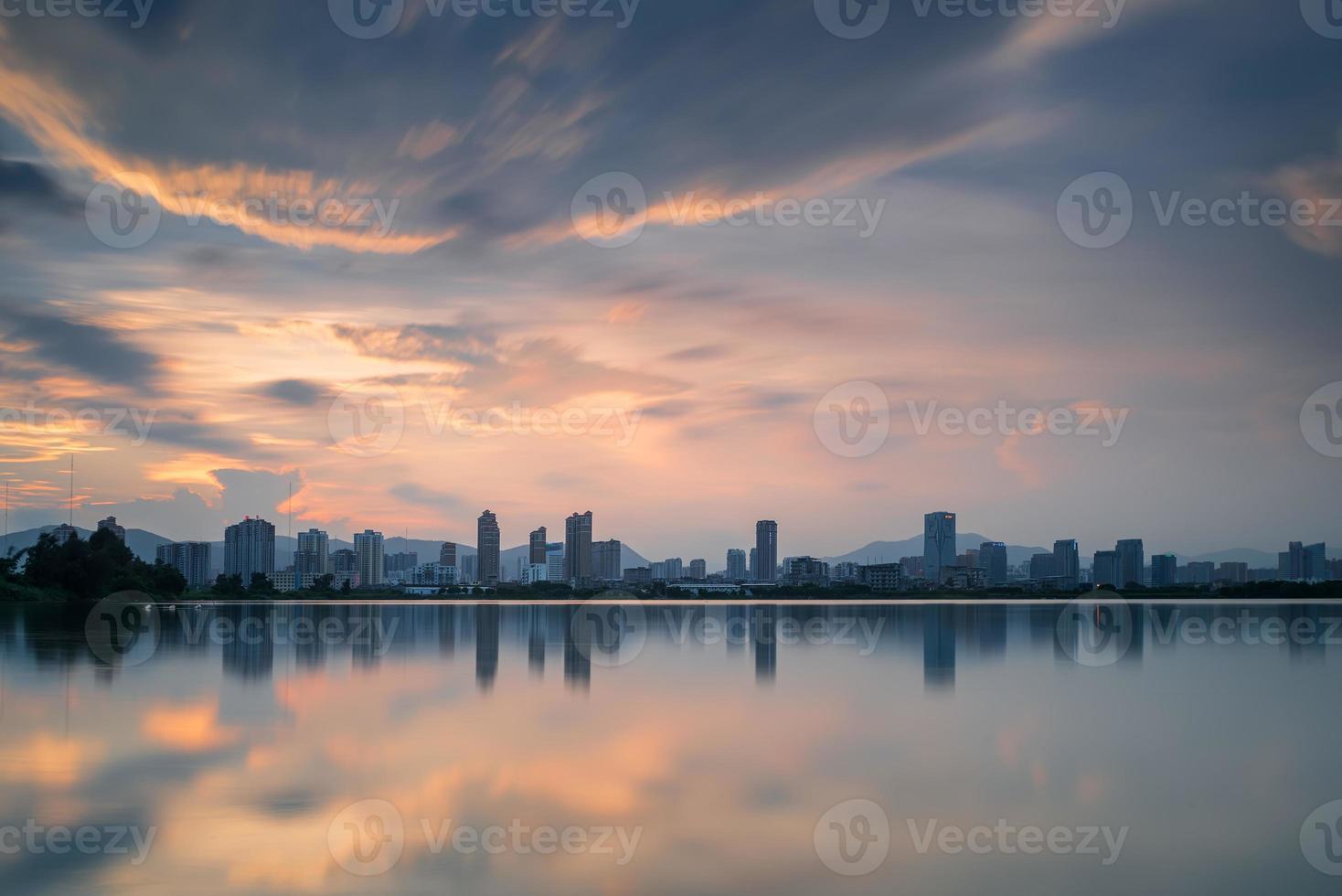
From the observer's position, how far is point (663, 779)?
14.7 meters

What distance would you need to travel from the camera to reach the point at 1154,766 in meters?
16.0

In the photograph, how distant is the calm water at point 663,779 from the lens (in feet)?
33.6

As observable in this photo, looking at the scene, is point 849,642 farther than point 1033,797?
Yes

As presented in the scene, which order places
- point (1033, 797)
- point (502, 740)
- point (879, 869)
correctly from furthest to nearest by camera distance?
point (502, 740) < point (1033, 797) < point (879, 869)

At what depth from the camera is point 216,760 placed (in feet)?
50.9

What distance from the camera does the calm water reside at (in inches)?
403

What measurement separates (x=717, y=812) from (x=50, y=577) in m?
106

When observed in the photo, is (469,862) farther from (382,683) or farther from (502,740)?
(382,683)

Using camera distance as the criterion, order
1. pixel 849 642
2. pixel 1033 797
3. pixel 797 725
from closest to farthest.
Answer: pixel 1033 797 → pixel 797 725 → pixel 849 642

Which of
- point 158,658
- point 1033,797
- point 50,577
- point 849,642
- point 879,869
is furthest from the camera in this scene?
point 50,577

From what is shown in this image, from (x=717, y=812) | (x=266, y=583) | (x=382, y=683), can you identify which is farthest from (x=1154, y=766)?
(x=266, y=583)

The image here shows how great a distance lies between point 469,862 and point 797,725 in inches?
404

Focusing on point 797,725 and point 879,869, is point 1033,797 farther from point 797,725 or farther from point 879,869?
point 797,725

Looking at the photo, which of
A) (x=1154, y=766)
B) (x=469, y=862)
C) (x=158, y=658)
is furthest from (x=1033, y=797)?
(x=158, y=658)
